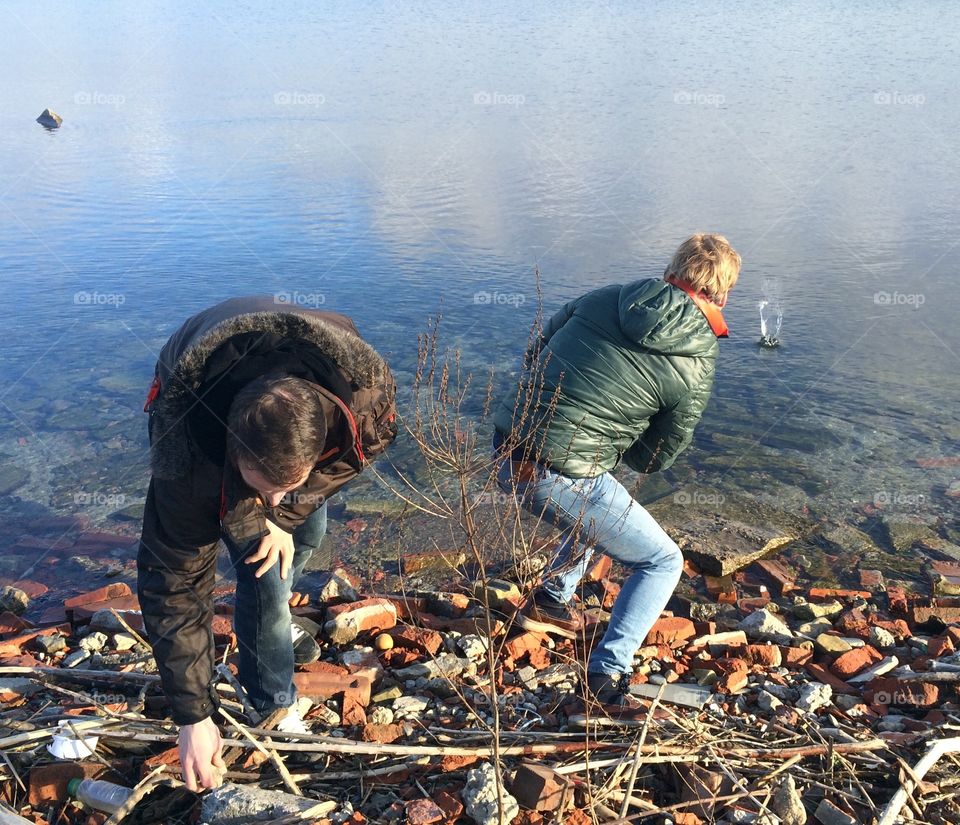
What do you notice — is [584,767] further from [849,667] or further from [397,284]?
[397,284]

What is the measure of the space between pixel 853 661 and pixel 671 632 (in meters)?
0.79

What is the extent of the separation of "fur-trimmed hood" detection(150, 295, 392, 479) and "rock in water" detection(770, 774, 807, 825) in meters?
1.85

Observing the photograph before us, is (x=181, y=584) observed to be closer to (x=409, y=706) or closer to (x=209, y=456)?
(x=209, y=456)

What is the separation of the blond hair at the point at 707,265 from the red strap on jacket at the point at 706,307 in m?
0.02

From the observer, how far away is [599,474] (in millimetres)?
3695

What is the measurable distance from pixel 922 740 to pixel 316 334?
2.54 m

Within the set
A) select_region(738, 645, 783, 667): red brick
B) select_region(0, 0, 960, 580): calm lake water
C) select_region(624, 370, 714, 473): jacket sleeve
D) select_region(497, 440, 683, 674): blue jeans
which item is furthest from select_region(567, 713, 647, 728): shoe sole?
select_region(0, 0, 960, 580): calm lake water

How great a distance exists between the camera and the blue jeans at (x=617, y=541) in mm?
3613

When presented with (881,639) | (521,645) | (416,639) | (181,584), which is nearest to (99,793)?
(181,584)

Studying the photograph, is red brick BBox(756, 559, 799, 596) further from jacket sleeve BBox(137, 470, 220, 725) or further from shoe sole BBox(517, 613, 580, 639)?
jacket sleeve BBox(137, 470, 220, 725)

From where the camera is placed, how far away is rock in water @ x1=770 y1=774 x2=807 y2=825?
280 cm

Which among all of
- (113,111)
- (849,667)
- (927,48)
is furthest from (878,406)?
(927,48)

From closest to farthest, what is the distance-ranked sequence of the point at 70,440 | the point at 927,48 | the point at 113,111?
the point at 70,440, the point at 113,111, the point at 927,48

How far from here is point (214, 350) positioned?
8.33ft
